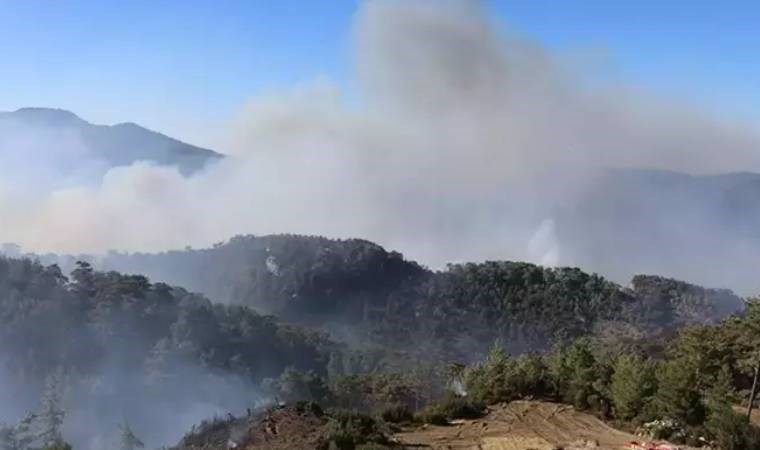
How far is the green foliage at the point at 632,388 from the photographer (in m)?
28.7

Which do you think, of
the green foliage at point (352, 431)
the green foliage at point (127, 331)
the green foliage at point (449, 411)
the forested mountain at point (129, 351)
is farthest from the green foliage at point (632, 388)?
the green foliage at point (127, 331)

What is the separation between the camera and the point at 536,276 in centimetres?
12319

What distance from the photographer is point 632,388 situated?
28.7m

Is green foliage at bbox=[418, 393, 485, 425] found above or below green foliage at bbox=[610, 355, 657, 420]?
below

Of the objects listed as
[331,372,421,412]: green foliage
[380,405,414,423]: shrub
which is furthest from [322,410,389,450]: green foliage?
[331,372,421,412]: green foliage

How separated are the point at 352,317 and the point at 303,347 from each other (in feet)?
137

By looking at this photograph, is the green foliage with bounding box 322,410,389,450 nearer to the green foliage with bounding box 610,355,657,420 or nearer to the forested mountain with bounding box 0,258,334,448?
the green foliage with bounding box 610,355,657,420

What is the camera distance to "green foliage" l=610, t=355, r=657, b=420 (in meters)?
28.7

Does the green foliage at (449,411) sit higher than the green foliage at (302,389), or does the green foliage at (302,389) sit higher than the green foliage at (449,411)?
the green foliage at (449,411)

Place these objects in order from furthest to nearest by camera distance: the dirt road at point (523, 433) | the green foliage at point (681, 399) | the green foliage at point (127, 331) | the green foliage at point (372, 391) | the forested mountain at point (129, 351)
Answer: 1. the green foliage at point (127, 331)
2. the forested mountain at point (129, 351)
3. the green foliage at point (372, 391)
4. the green foliage at point (681, 399)
5. the dirt road at point (523, 433)

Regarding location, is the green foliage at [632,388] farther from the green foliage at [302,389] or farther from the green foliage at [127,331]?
the green foliage at [127,331]

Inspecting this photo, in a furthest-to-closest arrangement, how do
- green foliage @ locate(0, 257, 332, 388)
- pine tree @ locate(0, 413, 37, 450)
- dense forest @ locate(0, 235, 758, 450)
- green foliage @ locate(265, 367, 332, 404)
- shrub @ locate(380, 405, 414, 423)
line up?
green foliage @ locate(0, 257, 332, 388) < green foliage @ locate(265, 367, 332, 404) < pine tree @ locate(0, 413, 37, 450) < dense forest @ locate(0, 235, 758, 450) < shrub @ locate(380, 405, 414, 423)

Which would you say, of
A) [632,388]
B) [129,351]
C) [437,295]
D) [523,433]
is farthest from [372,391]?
[437,295]

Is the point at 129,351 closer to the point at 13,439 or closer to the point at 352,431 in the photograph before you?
the point at 13,439
